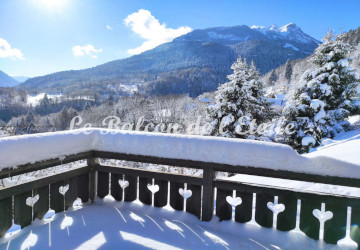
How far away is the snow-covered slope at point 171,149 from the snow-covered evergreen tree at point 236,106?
11.2 m

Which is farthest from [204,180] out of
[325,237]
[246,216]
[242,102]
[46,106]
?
[46,106]

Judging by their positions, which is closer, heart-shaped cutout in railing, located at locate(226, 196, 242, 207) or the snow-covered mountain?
heart-shaped cutout in railing, located at locate(226, 196, 242, 207)

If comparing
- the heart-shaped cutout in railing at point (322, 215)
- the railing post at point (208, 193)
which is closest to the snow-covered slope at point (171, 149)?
the railing post at point (208, 193)

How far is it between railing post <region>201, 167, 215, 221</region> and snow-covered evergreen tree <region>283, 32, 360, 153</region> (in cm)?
1142

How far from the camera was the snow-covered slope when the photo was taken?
2.00 meters

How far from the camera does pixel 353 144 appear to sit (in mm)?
2346

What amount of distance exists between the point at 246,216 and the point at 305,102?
1268cm

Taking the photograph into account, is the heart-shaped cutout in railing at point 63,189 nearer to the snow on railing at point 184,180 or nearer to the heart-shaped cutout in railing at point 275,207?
the snow on railing at point 184,180

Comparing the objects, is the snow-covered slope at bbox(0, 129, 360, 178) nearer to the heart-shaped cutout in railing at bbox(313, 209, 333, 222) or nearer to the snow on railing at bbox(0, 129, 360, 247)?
the snow on railing at bbox(0, 129, 360, 247)

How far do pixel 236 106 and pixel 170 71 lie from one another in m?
134

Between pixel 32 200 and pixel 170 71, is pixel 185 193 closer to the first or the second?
pixel 32 200

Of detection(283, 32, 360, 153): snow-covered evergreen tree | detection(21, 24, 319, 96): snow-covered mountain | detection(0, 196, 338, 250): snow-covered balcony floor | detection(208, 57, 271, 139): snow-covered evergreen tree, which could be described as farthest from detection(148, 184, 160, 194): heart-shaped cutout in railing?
detection(21, 24, 319, 96): snow-covered mountain

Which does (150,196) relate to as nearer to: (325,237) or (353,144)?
(325,237)

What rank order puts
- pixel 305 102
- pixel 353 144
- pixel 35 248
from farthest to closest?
pixel 305 102 < pixel 353 144 < pixel 35 248
